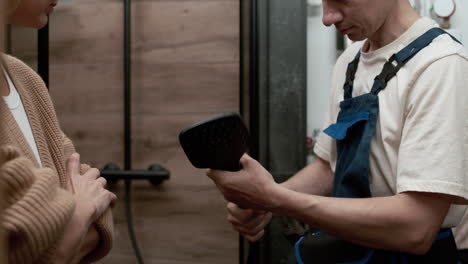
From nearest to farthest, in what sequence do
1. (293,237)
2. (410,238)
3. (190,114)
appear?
1. (410,238)
2. (293,237)
3. (190,114)

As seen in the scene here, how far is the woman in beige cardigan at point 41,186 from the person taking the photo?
46 cm

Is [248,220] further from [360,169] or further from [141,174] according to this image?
[141,174]

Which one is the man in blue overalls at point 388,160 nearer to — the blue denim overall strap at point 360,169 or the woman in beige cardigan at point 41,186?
the blue denim overall strap at point 360,169

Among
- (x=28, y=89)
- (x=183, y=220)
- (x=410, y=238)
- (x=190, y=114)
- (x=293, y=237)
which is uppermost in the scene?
(x=28, y=89)

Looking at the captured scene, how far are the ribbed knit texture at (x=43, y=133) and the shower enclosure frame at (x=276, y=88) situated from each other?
61cm

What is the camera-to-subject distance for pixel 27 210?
46cm

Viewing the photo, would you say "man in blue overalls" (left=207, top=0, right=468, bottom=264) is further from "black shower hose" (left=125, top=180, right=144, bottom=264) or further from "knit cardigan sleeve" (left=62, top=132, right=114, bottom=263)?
"black shower hose" (left=125, top=180, right=144, bottom=264)

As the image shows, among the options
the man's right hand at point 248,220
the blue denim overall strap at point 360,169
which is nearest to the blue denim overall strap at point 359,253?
the blue denim overall strap at point 360,169

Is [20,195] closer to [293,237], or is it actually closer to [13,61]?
[13,61]

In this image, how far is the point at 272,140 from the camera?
1.32 metres

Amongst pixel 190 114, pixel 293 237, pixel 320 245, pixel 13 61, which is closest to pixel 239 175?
pixel 320 245

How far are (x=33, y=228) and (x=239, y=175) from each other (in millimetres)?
417

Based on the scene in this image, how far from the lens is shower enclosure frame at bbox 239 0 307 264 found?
1.29 metres

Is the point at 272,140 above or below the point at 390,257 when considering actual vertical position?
above
